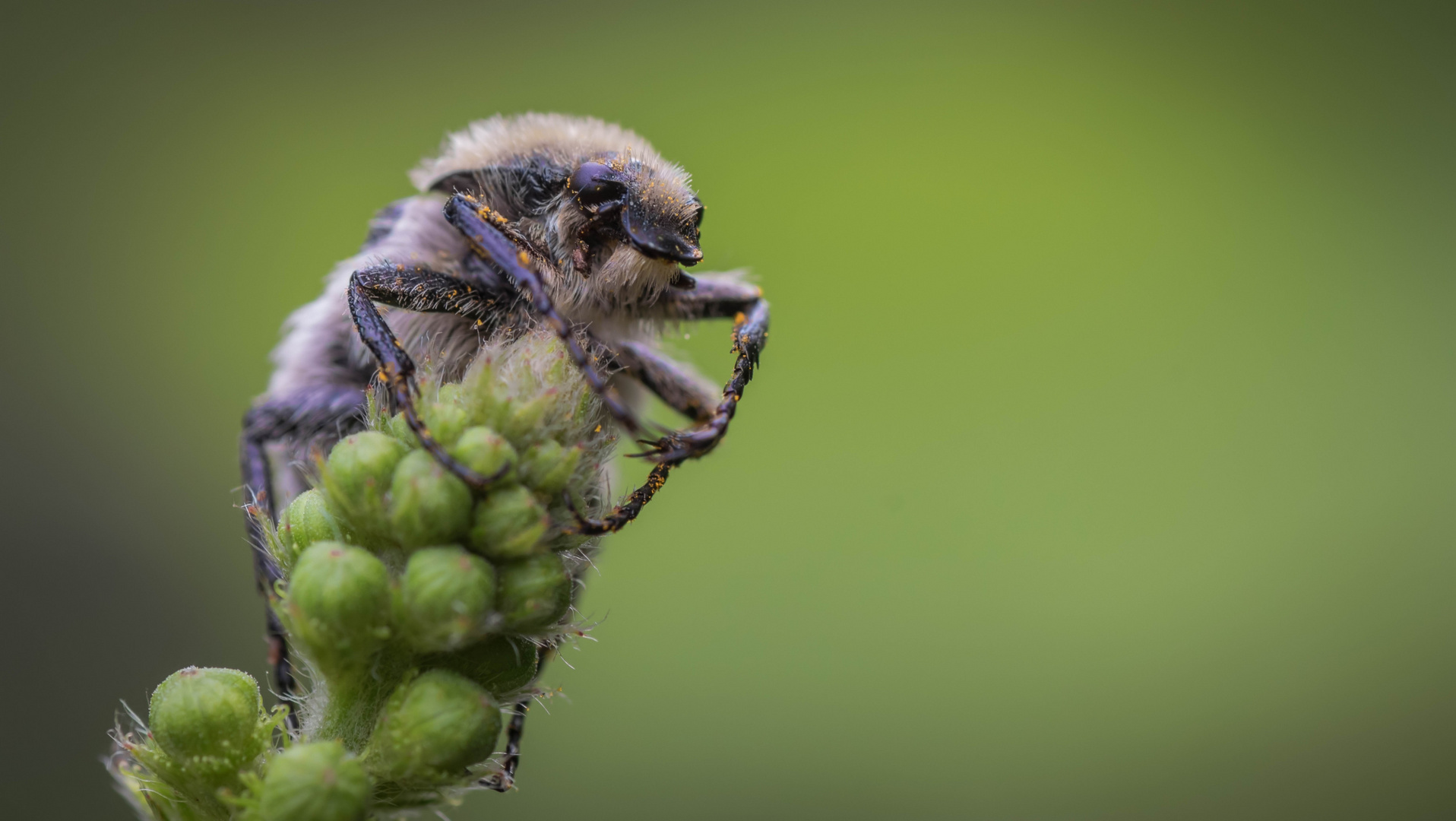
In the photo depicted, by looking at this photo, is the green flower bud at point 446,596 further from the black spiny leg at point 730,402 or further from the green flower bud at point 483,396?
the black spiny leg at point 730,402

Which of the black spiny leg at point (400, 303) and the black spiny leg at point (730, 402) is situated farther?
the black spiny leg at point (730, 402)

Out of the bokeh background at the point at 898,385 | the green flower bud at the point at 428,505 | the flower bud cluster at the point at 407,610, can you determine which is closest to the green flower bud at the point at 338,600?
the flower bud cluster at the point at 407,610

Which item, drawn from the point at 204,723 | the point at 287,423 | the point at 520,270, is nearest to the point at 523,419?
the point at 520,270

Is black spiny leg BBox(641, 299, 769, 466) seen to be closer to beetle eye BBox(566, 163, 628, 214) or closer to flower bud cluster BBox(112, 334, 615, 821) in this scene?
flower bud cluster BBox(112, 334, 615, 821)

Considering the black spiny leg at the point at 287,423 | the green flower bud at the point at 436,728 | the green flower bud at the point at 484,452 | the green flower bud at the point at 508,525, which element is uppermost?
the black spiny leg at the point at 287,423

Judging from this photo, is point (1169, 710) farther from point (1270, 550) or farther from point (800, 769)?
point (800, 769)

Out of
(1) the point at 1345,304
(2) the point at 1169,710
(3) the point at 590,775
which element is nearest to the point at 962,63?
(1) the point at 1345,304
